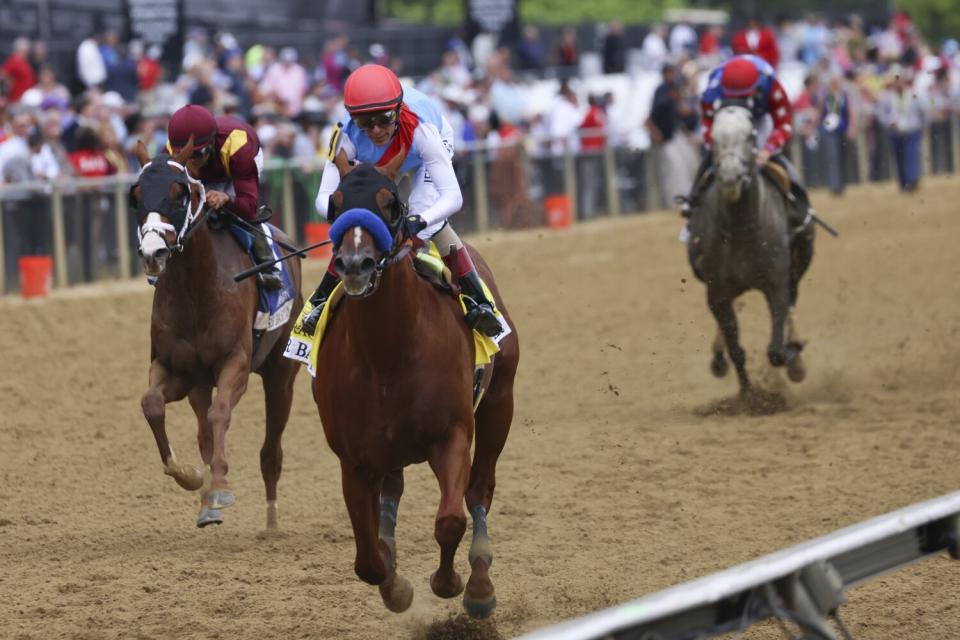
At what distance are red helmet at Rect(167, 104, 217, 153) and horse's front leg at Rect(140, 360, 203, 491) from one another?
42.6 inches

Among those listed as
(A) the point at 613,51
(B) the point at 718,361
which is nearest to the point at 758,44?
(A) the point at 613,51

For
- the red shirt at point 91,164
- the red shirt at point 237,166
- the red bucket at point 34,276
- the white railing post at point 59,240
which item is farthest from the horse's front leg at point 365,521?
the red shirt at point 91,164

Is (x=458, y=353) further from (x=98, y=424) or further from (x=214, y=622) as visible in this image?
(x=98, y=424)

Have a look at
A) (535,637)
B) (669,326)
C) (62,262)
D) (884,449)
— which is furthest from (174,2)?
(535,637)

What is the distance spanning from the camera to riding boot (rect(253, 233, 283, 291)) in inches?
344

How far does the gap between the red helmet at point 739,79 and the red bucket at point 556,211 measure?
9.16 meters

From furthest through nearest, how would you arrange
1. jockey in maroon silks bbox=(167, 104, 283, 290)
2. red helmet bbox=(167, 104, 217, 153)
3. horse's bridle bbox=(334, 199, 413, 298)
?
jockey in maroon silks bbox=(167, 104, 283, 290) < red helmet bbox=(167, 104, 217, 153) < horse's bridle bbox=(334, 199, 413, 298)

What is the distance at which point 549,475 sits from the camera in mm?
9750

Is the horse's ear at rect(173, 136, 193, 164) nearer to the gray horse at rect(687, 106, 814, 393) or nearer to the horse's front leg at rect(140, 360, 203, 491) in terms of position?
the horse's front leg at rect(140, 360, 203, 491)

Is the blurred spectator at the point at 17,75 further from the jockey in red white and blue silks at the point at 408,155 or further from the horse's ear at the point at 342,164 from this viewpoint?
the horse's ear at the point at 342,164

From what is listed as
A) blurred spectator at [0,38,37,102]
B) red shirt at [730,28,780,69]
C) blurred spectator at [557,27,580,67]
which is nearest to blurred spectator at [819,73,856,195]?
red shirt at [730,28,780,69]

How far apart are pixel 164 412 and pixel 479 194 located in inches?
471

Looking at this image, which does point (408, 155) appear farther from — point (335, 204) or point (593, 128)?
point (593, 128)

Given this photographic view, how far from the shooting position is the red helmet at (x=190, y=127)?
8.22m
